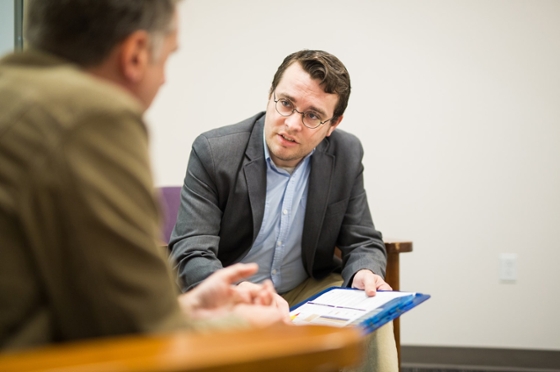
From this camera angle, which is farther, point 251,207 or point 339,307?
point 251,207

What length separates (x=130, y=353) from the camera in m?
0.58

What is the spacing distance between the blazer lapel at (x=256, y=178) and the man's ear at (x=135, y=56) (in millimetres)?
1055

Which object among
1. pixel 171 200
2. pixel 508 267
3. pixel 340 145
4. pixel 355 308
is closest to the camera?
Answer: pixel 355 308

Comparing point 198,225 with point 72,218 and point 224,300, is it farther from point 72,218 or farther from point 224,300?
point 72,218

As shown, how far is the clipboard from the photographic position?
1256mm

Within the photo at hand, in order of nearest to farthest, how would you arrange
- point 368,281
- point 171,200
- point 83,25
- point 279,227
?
1. point 83,25
2. point 368,281
3. point 279,227
4. point 171,200

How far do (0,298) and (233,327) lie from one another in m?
0.30

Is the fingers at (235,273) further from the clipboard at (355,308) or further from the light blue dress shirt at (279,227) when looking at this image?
the light blue dress shirt at (279,227)

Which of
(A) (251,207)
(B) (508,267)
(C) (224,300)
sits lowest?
Answer: (B) (508,267)

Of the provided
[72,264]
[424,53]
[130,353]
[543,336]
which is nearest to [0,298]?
[72,264]

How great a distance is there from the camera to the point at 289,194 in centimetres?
197

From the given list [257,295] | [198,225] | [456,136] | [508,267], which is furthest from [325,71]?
[508,267]

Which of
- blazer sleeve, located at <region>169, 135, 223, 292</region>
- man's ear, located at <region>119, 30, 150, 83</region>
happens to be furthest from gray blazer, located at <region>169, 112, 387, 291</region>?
man's ear, located at <region>119, 30, 150, 83</region>

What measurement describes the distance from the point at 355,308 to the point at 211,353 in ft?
2.85
